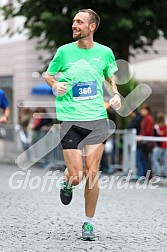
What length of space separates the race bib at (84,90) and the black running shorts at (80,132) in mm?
228

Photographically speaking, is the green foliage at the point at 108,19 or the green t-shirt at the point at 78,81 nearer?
Answer: the green t-shirt at the point at 78,81

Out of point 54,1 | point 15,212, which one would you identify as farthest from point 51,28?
point 15,212

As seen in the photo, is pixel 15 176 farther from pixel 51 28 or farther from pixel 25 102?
pixel 25 102

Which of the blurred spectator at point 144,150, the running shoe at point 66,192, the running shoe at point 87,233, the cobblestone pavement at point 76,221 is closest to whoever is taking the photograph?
the cobblestone pavement at point 76,221

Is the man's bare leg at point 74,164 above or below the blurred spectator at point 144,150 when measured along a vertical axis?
above

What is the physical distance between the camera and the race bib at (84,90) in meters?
6.92

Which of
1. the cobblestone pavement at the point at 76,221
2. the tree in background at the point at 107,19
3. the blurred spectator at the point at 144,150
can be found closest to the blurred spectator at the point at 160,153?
the blurred spectator at the point at 144,150

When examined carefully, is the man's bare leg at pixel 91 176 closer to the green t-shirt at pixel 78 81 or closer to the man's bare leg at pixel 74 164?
the man's bare leg at pixel 74 164

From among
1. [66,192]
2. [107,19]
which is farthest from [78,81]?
[107,19]

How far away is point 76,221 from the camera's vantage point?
328 inches

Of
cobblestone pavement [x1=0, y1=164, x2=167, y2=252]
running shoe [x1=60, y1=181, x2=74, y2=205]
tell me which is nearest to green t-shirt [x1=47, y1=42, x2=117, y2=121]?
running shoe [x1=60, y1=181, x2=74, y2=205]

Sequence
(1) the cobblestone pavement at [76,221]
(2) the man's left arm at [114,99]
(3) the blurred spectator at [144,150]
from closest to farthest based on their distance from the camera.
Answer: (1) the cobblestone pavement at [76,221], (2) the man's left arm at [114,99], (3) the blurred spectator at [144,150]

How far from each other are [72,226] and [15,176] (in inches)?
326

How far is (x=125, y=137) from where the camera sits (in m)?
16.0
